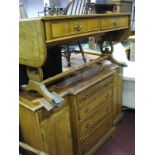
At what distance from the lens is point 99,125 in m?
1.93

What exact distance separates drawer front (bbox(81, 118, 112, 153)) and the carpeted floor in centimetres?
17

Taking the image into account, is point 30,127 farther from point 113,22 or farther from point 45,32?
point 113,22

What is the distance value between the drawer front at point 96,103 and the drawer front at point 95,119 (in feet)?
0.21

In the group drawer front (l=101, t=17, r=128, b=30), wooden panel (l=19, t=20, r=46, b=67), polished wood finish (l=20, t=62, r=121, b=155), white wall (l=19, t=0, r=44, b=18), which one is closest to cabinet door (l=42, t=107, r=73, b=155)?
polished wood finish (l=20, t=62, r=121, b=155)

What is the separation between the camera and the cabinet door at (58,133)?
1366 mm

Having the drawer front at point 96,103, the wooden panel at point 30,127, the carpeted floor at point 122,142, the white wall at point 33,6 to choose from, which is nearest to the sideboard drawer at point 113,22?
the drawer front at point 96,103

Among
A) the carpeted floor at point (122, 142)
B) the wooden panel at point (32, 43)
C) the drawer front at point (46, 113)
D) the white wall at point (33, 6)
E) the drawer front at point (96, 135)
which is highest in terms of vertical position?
the white wall at point (33, 6)

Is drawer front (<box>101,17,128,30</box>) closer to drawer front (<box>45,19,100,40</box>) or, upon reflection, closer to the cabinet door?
drawer front (<box>45,19,100,40</box>)

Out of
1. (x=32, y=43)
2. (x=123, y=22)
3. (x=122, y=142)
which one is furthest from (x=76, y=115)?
(x=123, y=22)

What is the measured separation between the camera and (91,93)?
1.69 meters

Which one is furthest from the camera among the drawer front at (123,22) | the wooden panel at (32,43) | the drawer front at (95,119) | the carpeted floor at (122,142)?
the carpeted floor at (122,142)

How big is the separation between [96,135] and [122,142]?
40 cm

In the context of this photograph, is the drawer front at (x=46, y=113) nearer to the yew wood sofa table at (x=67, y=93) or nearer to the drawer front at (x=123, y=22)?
the yew wood sofa table at (x=67, y=93)
